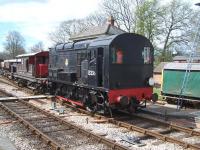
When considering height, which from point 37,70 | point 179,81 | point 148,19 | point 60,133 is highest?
point 148,19

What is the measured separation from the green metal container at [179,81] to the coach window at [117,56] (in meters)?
6.67

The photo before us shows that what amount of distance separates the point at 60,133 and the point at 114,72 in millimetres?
3589

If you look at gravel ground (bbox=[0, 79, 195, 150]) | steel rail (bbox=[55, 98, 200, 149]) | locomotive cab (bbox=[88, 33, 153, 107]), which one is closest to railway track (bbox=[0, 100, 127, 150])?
gravel ground (bbox=[0, 79, 195, 150])

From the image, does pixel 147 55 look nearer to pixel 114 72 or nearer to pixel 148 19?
pixel 114 72

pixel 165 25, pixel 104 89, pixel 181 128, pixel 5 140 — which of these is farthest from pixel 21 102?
pixel 165 25

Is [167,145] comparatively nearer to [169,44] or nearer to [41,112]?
[41,112]

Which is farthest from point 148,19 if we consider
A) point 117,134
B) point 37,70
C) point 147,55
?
point 117,134

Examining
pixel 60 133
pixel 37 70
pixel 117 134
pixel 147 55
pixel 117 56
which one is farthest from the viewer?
pixel 37 70

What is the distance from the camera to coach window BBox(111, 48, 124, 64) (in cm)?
1350

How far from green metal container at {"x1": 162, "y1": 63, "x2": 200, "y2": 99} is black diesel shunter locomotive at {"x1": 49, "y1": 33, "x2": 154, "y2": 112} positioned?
487cm

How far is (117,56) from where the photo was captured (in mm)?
13633

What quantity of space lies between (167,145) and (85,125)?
3688 mm

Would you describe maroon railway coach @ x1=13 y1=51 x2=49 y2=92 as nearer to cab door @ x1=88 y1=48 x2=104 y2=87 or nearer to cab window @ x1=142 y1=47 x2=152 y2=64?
cab door @ x1=88 y1=48 x2=104 y2=87

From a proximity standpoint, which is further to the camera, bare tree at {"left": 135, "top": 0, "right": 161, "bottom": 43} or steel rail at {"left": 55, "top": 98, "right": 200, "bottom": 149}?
bare tree at {"left": 135, "top": 0, "right": 161, "bottom": 43}
